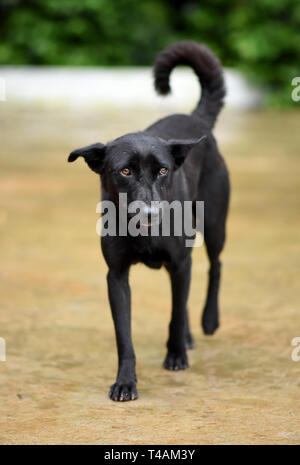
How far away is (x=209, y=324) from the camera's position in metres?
4.27

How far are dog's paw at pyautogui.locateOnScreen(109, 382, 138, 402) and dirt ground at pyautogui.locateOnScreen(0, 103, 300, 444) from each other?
0.12ft

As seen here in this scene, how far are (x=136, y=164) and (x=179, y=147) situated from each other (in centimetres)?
27

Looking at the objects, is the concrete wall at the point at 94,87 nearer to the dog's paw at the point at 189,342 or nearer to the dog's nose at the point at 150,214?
the dog's paw at the point at 189,342

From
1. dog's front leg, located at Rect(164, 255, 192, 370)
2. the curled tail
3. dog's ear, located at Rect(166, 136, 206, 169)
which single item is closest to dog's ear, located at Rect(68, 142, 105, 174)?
dog's ear, located at Rect(166, 136, 206, 169)

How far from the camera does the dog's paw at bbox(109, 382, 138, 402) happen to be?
3.33m

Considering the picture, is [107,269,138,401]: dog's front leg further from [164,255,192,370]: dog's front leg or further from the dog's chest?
[164,255,192,370]: dog's front leg

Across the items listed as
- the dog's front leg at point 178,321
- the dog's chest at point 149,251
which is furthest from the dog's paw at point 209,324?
the dog's chest at point 149,251

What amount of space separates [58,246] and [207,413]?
303 centimetres

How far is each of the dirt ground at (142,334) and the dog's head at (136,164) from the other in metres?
0.82

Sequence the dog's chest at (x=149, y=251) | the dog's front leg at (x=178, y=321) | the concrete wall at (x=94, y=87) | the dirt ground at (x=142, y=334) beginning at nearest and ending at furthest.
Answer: the dirt ground at (x=142, y=334) < the dog's chest at (x=149, y=251) < the dog's front leg at (x=178, y=321) < the concrete wall at (x=94, y=87)

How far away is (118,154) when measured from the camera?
326 cm

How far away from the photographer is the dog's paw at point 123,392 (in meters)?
3.33

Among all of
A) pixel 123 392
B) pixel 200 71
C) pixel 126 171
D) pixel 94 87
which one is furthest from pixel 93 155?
pixel 94 87

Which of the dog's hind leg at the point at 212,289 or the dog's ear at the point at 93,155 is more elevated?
the dog's ear at the point at 93,155
